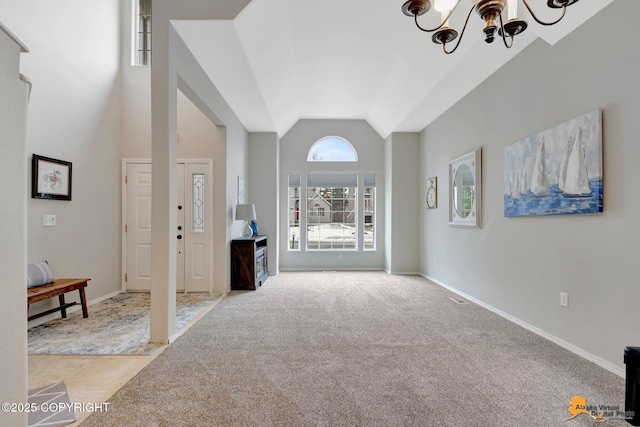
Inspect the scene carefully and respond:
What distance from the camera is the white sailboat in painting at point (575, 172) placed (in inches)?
97.9

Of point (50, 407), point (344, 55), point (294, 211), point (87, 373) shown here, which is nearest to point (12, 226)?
point (50, 407)

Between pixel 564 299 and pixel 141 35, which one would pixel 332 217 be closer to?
pixel 564 299

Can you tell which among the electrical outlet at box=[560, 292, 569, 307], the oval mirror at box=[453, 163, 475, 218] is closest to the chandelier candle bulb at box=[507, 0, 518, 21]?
the electrical outlet at box=[560, 292, 569, 307]

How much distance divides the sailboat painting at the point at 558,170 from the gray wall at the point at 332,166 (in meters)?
3.53

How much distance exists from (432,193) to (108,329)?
5.15 metres

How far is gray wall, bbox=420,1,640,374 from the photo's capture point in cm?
220

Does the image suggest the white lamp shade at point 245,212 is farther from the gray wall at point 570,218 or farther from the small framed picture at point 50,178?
the gray wall at point 570,218

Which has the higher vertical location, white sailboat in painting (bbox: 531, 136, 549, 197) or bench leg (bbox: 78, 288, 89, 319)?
white sailboat in painting (bbox: 531, 136, 549, 197)

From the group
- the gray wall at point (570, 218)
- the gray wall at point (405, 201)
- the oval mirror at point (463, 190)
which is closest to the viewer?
the gray wall at point (570, 218)

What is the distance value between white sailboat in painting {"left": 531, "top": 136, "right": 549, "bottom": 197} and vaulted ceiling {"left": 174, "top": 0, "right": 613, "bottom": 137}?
101 cm

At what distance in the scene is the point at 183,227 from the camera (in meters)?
4.67

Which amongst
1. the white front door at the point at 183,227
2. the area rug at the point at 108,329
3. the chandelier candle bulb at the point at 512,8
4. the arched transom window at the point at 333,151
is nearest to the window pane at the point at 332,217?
the arched transom window at the point at 333,151

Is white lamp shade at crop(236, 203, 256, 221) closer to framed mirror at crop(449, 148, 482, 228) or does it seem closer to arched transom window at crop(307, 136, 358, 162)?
arched transom window at crop(307, 136, 358, 162)

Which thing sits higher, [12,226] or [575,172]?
[575,172]
